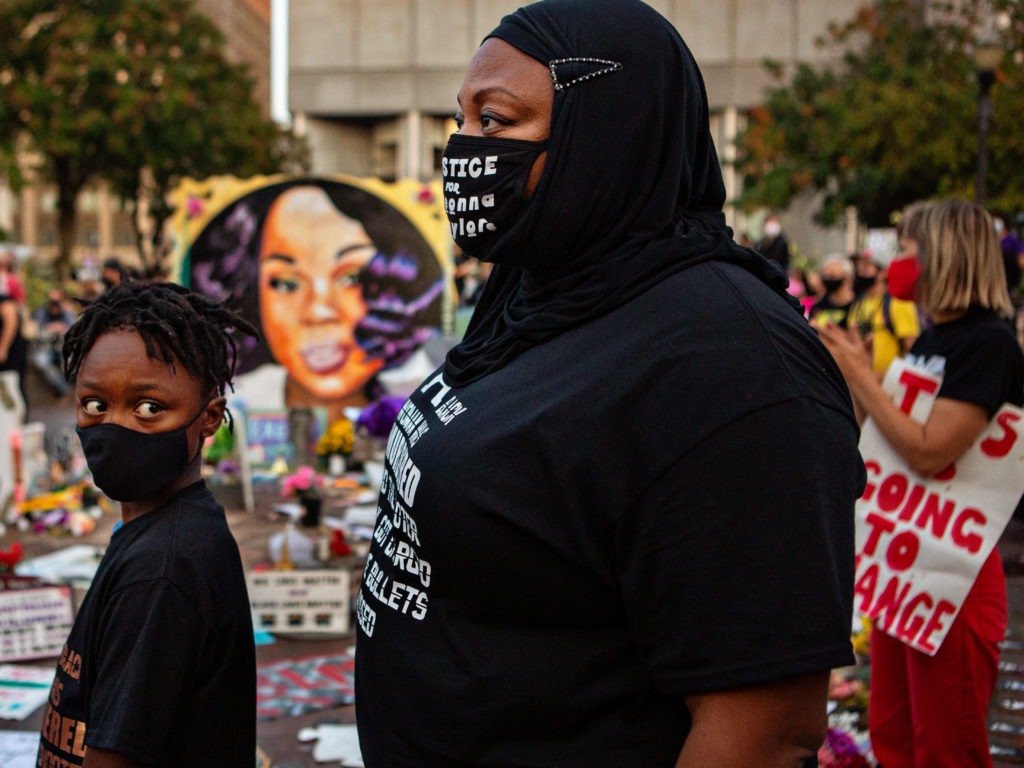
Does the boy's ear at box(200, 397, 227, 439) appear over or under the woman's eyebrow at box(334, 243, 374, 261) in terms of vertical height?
under

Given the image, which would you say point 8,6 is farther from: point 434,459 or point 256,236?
point 434,459

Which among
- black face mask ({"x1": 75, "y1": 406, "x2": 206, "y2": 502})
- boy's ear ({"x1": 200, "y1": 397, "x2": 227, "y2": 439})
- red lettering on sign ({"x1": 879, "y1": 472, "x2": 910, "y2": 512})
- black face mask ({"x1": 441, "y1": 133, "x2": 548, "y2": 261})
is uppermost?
black face mask ({"x1": 441, "y1": 133, "x2": 548, "y2": 261})

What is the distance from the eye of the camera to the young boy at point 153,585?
72.6 inches

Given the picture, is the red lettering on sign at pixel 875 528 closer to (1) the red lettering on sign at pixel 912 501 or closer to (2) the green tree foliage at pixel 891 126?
(1) the red lettering on sign at pixel 912 501

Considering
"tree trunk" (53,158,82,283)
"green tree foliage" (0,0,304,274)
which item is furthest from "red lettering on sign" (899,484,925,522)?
"tree trunk" (53,158,82,283)

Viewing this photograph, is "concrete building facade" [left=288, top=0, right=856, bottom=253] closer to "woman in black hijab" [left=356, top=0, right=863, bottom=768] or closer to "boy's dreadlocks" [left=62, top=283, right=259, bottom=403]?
"boy's dreadlocks" [left=62, top=283, right=259, bottom=403]

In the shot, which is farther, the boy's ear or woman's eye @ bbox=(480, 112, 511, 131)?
the boy's ear

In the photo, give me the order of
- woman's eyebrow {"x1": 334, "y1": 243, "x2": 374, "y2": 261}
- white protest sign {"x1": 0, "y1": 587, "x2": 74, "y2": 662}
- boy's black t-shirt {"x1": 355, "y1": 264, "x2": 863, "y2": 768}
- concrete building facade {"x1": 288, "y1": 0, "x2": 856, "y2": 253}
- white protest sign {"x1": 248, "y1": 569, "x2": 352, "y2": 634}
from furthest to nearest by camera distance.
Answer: concrete building facade {"x1": 288, "y1": 0, "x2": 856, "y2": 253}
woman's eyebrow {"x1": 334, "y1": 243, "x2": 374, "y2": 261}
white protest sign {"x1": 248, "y1": 569, "x2": 352, "y2": 634}
white protest sign {"x1": 0, "y1": 587, "x2": 74, "y2": 662}
boy's black t-shirt {"x1": 355, "y1": 264, "x2": 863, "y2": 768}

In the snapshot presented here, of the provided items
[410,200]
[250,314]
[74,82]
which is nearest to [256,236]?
[250,314]

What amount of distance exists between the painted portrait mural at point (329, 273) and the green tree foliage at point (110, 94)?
11.1 meters

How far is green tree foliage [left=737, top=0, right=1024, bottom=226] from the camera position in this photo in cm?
1727

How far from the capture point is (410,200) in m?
12.0

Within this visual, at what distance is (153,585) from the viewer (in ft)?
6.18

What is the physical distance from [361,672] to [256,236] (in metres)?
10.8
